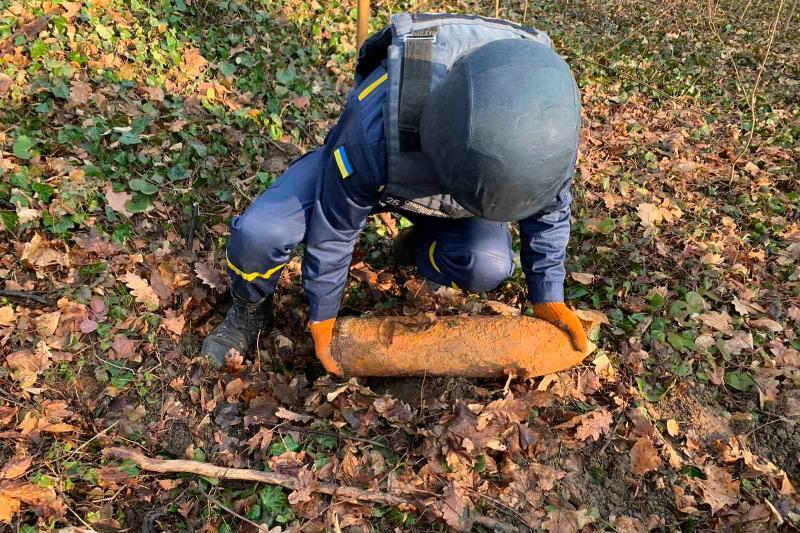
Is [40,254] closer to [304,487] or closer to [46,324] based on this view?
[46,324]

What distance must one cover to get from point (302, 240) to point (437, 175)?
3.04ft

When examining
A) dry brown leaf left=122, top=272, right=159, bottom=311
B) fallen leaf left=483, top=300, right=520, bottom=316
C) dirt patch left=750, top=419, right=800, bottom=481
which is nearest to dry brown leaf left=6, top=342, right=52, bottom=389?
dry brown leaf left=122, top=272, right=159, bottom=311

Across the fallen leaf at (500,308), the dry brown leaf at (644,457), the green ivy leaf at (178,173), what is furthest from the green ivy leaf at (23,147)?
the dry brown leaf at (644,457)

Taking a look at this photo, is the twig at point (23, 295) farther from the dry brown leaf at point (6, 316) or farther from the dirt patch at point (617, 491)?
the dirt patch at point (617, 491)

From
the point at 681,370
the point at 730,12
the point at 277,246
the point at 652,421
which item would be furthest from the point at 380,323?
the point at 730,12

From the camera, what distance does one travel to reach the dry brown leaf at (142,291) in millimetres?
2605

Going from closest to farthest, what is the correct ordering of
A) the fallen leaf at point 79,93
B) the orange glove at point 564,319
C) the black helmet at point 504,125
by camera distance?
the black helmet at point 504,125 < the orange glove at point 564,319 < the fallen leaf at point 79,93

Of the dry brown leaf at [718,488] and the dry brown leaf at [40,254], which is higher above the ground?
the dry brown leaf at [40,254]

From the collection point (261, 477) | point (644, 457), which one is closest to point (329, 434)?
point (261, 477)

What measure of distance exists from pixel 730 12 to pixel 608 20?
2378mm

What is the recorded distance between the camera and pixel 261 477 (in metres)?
2.08

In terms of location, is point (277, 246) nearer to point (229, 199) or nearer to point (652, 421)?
point (229, 199)

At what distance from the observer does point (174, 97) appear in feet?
12.1

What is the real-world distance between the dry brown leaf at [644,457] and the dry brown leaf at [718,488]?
0.65 feet
